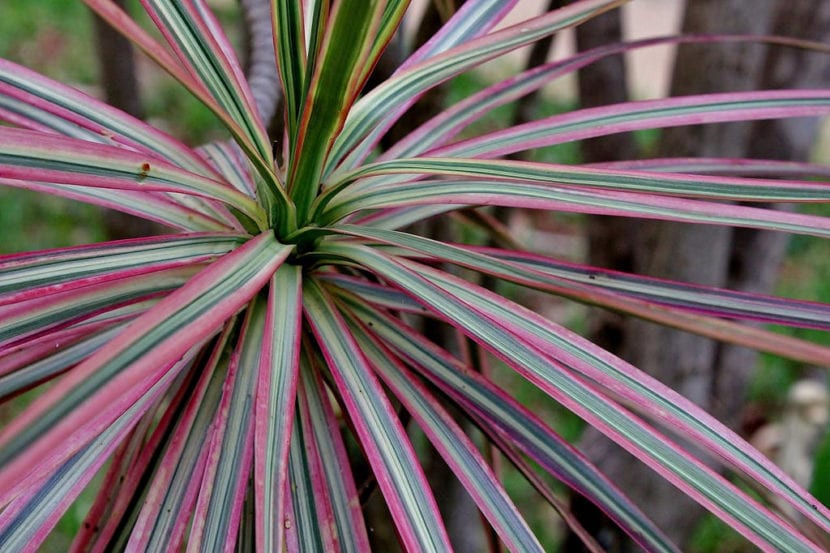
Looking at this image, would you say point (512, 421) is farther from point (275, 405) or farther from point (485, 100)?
point (485, 100)

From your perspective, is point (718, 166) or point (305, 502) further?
point (718, 166)

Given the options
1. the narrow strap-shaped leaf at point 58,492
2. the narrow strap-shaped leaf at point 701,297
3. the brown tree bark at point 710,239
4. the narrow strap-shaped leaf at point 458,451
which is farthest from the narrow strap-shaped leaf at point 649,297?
the brown tree bark at point 710,239

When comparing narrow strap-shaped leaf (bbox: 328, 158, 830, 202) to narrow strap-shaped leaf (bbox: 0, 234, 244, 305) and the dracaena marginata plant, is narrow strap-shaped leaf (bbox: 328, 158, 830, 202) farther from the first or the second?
narrow strap-shaped leaf (bbox: 0, 234, 244, 305)

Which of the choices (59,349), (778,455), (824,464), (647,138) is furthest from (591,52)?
(647,138)

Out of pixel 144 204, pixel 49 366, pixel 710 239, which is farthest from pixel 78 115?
pixel 710 239

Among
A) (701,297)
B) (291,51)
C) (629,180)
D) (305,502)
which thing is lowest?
(305,502)

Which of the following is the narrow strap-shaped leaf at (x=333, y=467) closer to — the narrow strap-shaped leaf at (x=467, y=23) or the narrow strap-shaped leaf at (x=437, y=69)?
the narrow strap-shaped leaf at (x=437, y=69)
